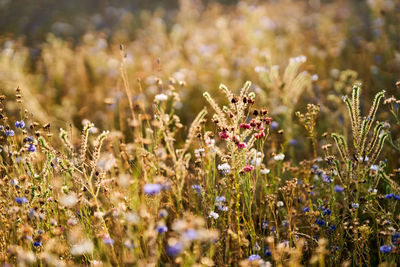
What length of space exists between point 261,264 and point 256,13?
499 cm

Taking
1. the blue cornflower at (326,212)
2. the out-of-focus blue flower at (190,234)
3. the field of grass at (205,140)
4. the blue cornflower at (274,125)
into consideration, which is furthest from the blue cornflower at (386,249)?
the blue cornflower at (274,125)

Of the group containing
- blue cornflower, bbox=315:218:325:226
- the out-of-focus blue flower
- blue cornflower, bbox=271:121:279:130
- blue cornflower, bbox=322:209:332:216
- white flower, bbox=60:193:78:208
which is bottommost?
blue cornflower, bbox=315:218:325:226

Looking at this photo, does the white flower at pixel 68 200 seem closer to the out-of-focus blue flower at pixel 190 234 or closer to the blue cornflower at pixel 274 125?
the out-of-focus blue flower at pixel 190 234

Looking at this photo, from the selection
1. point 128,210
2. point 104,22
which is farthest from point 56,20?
point 128,210

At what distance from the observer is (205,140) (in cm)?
214

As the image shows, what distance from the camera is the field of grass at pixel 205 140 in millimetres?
1883

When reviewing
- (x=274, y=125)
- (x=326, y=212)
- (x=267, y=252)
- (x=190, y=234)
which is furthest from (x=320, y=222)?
(x=274, y=125)

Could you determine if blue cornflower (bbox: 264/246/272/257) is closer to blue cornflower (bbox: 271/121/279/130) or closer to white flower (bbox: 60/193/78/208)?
white flower (bbox: 60/193/78/208)

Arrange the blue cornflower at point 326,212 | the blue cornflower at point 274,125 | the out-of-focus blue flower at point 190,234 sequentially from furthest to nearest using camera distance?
the blue cornflower at point 274,125
the blue cornflower at point 326,212
the out-of-focus blue flower at point 190,234

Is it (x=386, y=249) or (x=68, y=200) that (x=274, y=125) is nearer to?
(x=386, y=249)

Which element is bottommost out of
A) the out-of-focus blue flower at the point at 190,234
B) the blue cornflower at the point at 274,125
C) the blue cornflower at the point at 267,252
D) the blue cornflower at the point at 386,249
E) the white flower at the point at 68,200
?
the blue cornflower at the point at 267,252

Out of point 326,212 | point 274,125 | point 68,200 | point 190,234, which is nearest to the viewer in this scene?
point 190,234

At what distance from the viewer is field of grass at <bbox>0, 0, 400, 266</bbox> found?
1.88m

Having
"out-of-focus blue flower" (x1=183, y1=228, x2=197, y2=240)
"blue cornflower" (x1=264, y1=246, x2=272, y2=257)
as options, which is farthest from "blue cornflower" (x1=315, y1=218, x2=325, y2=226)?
"out-of-focus blue flower" (x1=183, y1=228, x2=197, y2=240)
